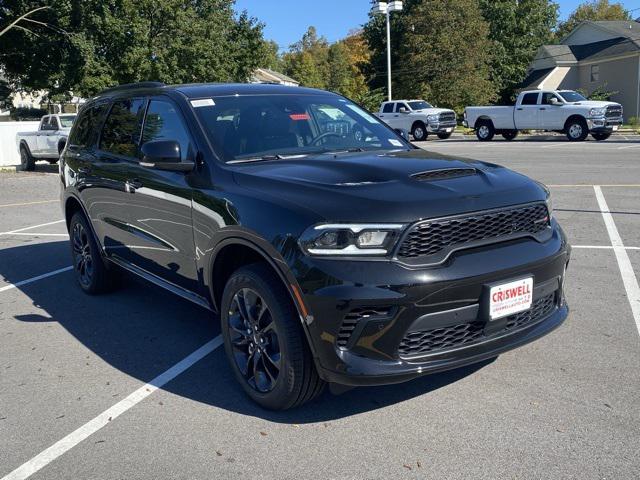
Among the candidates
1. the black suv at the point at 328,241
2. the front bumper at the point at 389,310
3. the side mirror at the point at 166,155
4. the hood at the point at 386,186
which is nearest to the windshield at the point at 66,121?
the black suv at the point at 328,241

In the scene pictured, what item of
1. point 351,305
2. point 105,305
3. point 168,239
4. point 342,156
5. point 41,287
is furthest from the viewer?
point 41,287

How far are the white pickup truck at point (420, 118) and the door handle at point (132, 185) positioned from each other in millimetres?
27622

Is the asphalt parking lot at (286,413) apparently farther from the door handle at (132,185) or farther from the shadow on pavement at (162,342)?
the door handle at (132,185)

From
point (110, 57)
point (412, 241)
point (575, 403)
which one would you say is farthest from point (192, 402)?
point (110, 57)

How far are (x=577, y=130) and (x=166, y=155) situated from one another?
995 inches

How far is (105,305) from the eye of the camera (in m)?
6.05

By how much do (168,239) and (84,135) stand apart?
93.8 inches

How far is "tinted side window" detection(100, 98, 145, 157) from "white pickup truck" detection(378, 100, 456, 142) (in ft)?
88.4

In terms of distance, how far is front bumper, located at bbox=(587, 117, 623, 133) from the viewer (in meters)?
25.3

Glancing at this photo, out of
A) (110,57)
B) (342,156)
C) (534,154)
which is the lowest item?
(534,154)

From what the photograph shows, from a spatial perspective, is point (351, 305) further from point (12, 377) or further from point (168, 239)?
point (12, 377)

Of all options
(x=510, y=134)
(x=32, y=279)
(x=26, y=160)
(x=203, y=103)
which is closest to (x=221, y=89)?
(x=203, y=103)

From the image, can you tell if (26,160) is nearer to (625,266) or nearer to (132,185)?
(132,185)

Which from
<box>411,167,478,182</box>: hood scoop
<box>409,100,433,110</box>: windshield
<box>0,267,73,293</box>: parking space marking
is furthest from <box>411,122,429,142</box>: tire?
<box>411,167,478,182</box>: hood scoop
